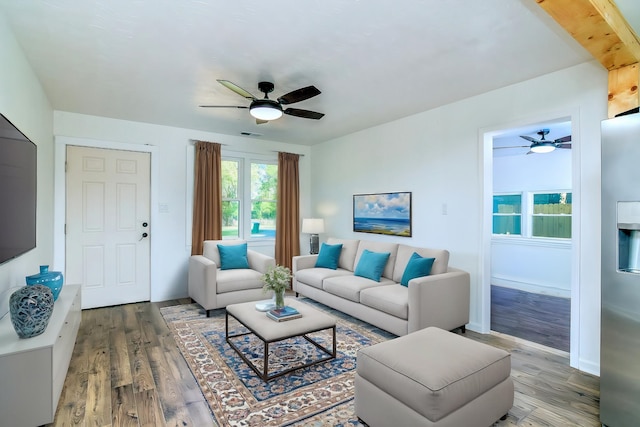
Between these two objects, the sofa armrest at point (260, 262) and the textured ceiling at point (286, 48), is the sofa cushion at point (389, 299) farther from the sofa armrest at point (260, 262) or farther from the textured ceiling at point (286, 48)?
the textured ceiling at point (286, 48)

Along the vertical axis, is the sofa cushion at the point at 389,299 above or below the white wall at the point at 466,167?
below

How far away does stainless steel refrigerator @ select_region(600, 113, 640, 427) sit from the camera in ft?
6.14

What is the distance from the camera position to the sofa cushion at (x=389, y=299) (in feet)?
10.3

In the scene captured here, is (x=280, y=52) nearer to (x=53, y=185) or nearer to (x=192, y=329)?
(x=192, y=329)

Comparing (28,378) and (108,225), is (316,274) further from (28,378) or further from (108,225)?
(28,378)

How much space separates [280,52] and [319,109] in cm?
147

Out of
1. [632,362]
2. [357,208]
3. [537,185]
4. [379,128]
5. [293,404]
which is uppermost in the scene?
[379,128]

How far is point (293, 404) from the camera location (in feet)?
7.22

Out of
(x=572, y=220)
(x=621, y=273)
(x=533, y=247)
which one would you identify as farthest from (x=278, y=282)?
(x=533, y=247)

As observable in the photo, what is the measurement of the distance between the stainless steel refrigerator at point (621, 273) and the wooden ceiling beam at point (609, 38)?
1.74 ft

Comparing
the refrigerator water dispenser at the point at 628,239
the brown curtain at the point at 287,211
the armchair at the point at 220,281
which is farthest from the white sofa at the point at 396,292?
the refrigerator water dispenser at the point at 628,239

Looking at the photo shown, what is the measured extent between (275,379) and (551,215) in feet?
17.1

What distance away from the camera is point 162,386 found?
2436mm

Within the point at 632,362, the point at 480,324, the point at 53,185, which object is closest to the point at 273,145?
the point at 53,185
